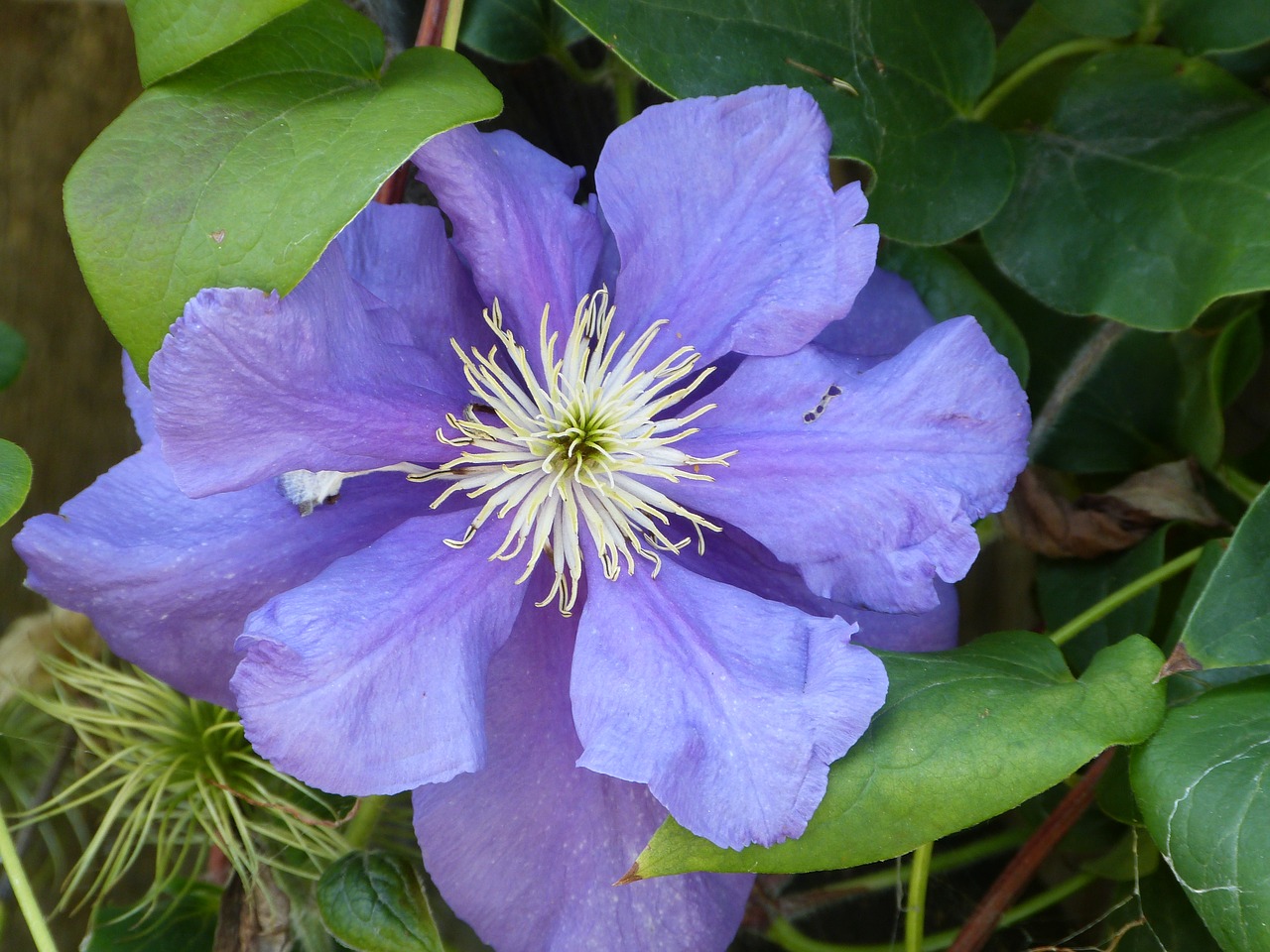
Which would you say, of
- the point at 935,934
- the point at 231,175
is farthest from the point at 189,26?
the point at 935,934

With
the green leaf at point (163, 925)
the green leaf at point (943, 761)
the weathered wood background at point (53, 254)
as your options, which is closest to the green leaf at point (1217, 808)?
the green leaf at point (943, 761)

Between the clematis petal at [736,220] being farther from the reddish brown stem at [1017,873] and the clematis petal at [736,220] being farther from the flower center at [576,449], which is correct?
the reddish brown stem at [1017,873]

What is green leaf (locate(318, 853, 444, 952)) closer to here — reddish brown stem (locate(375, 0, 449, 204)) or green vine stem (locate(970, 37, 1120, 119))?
reddish brown stem (locate(375, 0, 449, 204))

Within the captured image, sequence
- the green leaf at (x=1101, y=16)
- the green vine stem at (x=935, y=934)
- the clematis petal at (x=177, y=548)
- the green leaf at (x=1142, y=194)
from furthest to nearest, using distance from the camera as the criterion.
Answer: the green vine stem at (x=935, y=934), the green leaf at (x=1101, y=16), the green leaf at (x=1142, y=194), the clematis petal at (x=177, y=548)

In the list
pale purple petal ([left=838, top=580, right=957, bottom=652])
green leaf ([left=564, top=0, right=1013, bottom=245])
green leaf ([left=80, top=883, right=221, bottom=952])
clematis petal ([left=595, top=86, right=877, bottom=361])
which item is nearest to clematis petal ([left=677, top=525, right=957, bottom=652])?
pale purple petal ([left=838, top=580, right=957, bottom=652])

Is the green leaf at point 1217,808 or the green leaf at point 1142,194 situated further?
the green leaf at point 1142,194

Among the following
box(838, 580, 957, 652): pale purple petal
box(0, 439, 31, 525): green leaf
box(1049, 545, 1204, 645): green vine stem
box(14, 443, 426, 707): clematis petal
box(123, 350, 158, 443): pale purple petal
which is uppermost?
box(0, 439, 31, 525): green leaf
